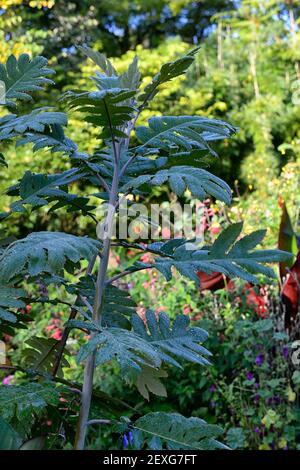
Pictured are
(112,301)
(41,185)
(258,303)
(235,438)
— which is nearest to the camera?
(41,185)

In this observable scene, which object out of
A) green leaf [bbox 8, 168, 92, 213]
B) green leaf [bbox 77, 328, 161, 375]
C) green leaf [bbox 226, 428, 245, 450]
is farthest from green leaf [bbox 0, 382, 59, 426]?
green leaf [bbox 226, 428, 245, 450]

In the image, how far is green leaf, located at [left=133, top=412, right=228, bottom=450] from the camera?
1028 millimetres

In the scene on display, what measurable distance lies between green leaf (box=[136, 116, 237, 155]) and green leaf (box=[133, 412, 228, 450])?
51 centimetres

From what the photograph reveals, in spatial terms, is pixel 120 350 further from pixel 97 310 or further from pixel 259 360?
pixel 259 360

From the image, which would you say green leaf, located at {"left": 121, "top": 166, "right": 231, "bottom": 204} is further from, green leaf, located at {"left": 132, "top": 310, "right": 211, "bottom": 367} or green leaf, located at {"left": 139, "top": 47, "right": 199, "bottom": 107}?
green leaf, located at {"left": 132, "top": 310, "right": 211, "bottom": 367}

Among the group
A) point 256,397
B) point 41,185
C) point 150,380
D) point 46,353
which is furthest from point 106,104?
point 256,397

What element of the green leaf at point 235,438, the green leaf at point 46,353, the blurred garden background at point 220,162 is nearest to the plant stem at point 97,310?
the blurred garden background at point 220,162

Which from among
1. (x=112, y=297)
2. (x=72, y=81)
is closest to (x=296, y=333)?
(x=112, y=297)

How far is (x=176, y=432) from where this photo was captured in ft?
3.46

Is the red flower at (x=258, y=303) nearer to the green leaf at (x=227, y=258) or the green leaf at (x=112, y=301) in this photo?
the green leaf at (x=112, y=301)

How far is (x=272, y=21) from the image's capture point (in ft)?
32.0

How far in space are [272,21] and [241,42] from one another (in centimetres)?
95

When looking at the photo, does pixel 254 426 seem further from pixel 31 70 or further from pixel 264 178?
pixel 264 178

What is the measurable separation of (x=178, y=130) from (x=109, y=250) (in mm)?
274
